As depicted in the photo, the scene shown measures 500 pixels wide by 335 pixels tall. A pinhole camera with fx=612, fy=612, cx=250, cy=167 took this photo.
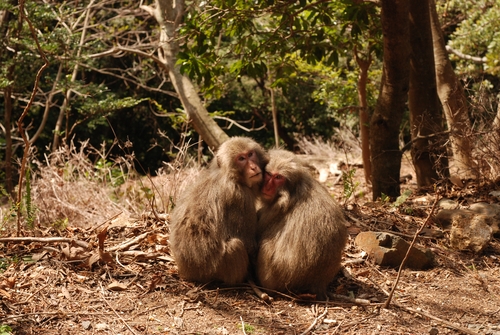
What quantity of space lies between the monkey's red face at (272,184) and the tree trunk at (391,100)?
8.70ft

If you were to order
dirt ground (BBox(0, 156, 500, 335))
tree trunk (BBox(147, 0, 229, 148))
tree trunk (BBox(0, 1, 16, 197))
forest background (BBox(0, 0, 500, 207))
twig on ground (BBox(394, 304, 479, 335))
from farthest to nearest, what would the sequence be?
tree trunk (BBox(147, 0, 229, 148)) → tree trunk (BBox(0, 1, 16, 197)) → forest background (BBox(0, 0, 500, 207)) → dirt ground (BBox(0, 156, 500, 335)) → twig on ground (BBox(394, 304, 479, 335))

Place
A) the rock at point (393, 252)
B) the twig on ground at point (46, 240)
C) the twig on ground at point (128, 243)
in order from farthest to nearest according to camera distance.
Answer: the twig on ground at point (128, 243)
the rock at point (393, 252)
the twig on ground at point (46, 240)

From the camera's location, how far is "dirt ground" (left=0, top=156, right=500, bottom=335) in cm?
418

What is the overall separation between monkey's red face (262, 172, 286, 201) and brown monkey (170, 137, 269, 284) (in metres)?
0.06

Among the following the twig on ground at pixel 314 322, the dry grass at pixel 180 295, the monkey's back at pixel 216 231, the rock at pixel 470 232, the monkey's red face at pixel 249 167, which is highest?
the monkey's red face at pixel 249 167

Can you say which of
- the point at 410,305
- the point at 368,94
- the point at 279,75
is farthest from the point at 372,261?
the point at 368,94

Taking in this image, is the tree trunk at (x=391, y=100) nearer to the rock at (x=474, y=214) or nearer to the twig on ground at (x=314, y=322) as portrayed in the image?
the rock at (x=474, y=214)

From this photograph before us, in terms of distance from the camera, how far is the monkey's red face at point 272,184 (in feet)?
14.7

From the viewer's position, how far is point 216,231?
14.8ft

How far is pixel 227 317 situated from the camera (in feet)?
14.0

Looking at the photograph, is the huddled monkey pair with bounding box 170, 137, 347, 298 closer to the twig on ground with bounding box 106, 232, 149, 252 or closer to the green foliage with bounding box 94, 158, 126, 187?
the twig on ground with bounding box 106, 232, 149, 252

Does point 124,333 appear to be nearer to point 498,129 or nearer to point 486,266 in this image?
point 486,266

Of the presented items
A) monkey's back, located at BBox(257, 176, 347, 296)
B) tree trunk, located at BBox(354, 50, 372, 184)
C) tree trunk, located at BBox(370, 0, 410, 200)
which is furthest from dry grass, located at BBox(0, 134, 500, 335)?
tree trunk, located at BBox(354, 50, 372, 184)

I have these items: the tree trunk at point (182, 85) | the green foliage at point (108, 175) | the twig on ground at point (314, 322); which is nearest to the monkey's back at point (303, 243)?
the twig on ground at point (314, 322)
